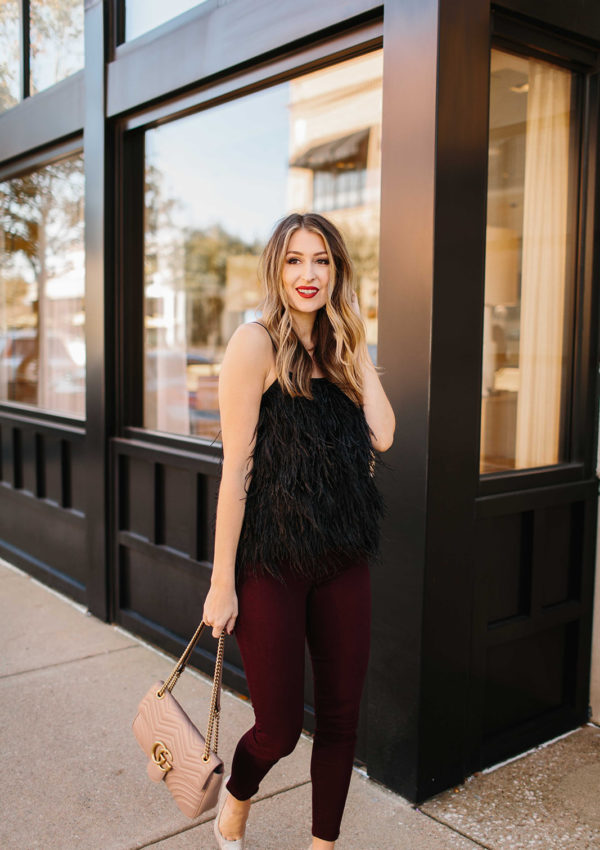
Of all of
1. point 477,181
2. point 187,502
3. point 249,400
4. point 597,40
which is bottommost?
point 187,502

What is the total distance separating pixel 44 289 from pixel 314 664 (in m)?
4.57

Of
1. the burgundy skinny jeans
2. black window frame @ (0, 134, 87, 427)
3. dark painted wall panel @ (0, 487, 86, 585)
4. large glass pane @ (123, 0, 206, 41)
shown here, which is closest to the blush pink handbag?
the burgundy skinny jeans

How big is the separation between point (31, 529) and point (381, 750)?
137 inches

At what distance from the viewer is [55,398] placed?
18.6ft

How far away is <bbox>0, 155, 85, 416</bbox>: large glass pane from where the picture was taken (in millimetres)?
5422

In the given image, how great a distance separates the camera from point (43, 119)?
5004 mm

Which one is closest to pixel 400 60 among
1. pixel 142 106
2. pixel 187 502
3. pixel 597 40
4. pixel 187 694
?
pixel 597 40

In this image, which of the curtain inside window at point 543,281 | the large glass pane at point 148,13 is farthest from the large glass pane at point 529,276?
the large glass pane at point 148,13

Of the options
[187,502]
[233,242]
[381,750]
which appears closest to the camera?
[381,750]

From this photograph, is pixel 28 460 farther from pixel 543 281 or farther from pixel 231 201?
pixel 231 201

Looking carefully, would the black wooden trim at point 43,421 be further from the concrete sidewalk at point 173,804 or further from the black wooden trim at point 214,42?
the black wooden trim at point 214,42

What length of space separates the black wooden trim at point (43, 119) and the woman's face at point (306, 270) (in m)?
3.14

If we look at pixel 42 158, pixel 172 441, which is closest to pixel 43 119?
pixel 42 158

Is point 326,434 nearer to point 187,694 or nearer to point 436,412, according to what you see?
point 436,412
